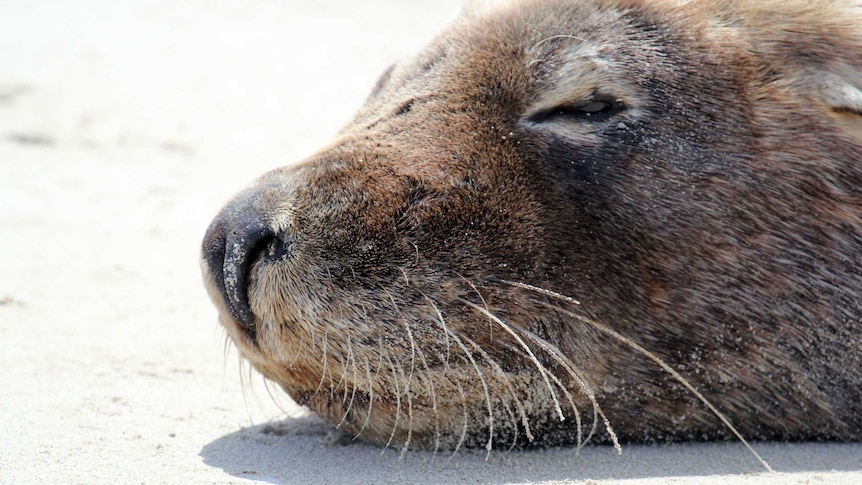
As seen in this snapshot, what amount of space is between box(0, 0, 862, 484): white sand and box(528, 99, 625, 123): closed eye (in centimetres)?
105

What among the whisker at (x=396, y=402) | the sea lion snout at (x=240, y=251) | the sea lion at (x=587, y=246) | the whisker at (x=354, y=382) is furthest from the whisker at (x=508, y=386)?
the sea lion snout at (x=240, y=251)

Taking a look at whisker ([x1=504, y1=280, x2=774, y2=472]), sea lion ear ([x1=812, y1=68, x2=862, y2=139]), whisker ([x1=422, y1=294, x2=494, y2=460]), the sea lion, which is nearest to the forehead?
the sea lion

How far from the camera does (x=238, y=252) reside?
3.02 meters

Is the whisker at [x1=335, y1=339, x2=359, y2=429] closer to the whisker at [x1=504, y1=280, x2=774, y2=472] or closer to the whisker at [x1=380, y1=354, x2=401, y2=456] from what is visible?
the whisker at [x1=380, y1=354, x2=401, y2=456]

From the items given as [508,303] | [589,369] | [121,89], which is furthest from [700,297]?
[121,89]

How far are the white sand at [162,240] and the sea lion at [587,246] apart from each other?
17 centimetres

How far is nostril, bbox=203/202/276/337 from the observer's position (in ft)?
9.92

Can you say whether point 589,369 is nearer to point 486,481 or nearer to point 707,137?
point 486,481

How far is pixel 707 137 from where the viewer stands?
3.27m

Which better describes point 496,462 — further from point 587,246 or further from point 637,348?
point 587,246

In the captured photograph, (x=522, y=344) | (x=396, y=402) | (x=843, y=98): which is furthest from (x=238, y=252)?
(x=843, y=98)

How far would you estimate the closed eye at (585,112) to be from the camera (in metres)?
3.33

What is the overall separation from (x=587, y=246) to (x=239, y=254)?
3.41 feet

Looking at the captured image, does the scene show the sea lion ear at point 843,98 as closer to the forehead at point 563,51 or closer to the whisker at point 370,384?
the forehead at point 563,51
